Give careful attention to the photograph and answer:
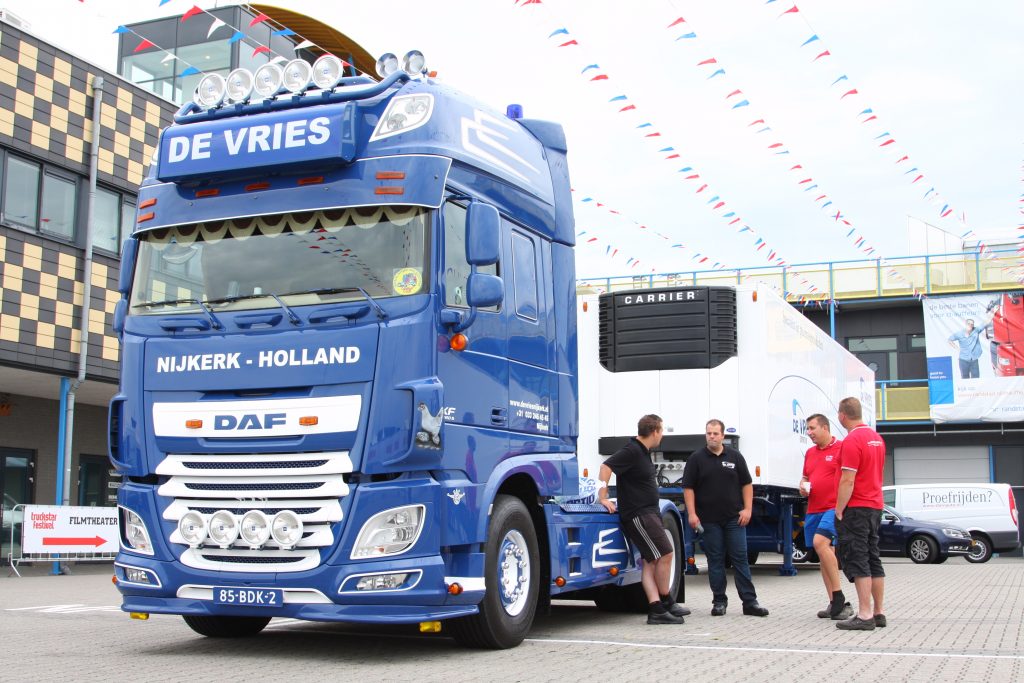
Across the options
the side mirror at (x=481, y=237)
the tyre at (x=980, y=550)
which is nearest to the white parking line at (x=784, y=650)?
the side mirror at (x=481, y=237)

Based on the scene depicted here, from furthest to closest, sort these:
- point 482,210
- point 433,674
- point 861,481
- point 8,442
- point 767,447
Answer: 1. point 8,442
2. point 767,447
3. point 861,481
4. point 482,210
5. point 433,674

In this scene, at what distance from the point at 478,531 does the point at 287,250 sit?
2224 mm

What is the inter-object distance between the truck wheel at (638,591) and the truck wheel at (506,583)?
8.39 ft

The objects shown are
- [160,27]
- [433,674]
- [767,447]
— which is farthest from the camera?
[160,27]

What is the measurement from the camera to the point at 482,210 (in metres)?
7.30

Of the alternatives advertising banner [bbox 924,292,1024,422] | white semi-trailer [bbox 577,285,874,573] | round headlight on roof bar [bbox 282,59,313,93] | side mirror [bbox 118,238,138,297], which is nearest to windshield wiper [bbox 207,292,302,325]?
side mirror [bbox 118,238,138,297]

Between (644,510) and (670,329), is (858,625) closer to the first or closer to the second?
(644,510)

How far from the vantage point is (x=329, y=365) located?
710 cm

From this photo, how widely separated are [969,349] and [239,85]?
3180cm

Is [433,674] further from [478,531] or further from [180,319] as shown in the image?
[180,319]

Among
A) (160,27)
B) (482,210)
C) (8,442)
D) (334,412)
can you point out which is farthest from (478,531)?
(160,27)

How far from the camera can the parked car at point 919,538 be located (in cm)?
2478

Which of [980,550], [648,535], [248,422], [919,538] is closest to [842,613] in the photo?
[648,535]

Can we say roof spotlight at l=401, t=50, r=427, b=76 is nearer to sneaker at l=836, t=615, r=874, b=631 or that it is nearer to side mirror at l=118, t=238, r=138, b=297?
side mirror at l=118, t=238, r=138, b=297
